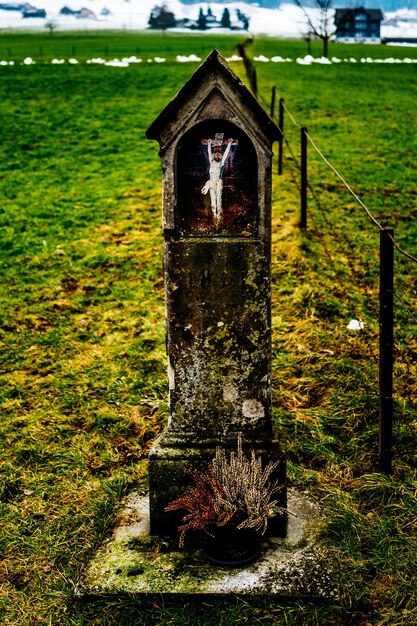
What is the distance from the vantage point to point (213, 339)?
3449 mm

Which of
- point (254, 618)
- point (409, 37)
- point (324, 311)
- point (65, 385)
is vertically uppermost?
point (409, 37)

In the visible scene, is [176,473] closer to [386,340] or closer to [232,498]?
[232,498]

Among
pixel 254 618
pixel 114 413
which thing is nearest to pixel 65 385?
pixel 114 413

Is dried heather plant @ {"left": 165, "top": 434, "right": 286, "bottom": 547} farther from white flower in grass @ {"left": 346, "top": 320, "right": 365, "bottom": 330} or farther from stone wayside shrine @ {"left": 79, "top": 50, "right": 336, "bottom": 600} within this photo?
white flower in grass @ {"left": 346, "top": 320, "right": 365, "bottom": 330}

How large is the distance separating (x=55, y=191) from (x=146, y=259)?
375cm

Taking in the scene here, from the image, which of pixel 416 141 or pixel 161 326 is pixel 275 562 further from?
pixel 416 141

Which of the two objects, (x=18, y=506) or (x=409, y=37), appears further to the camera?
(x=409, y=37)

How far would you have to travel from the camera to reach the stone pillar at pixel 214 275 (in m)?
3.15

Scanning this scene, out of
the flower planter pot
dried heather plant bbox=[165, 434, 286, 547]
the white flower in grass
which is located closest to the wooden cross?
dried heather plant bbox=[165, 434, 286, 547]

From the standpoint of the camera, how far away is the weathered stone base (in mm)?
3508

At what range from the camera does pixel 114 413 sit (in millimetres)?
4945

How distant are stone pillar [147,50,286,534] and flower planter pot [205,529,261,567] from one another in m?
0.24

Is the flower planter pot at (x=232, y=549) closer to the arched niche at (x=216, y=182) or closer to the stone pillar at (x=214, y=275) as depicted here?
the stone pillar at (x=214, y=275)

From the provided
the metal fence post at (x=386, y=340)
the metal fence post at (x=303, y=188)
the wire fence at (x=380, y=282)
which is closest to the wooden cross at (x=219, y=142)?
the wire fence at (x=380, y=282)
